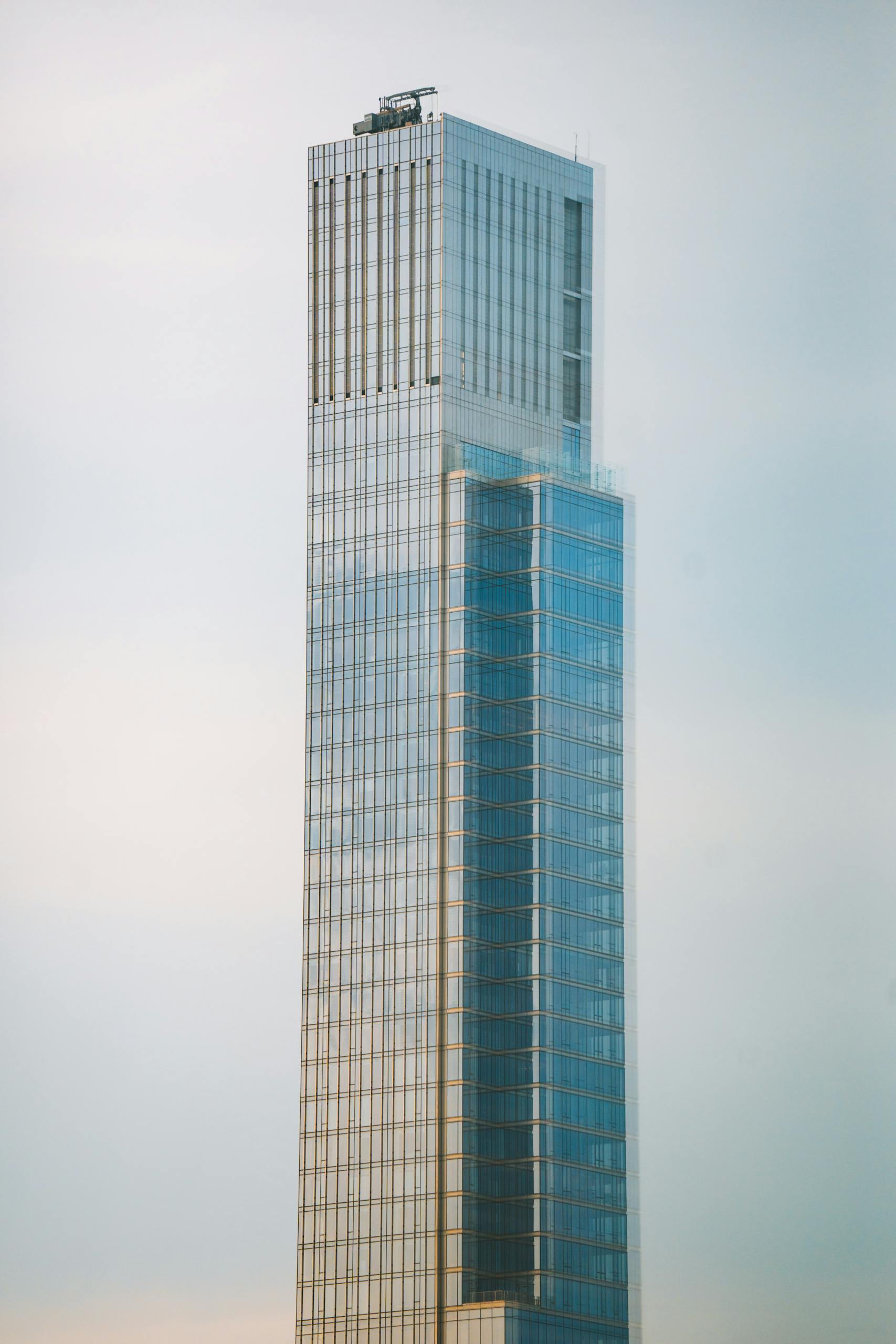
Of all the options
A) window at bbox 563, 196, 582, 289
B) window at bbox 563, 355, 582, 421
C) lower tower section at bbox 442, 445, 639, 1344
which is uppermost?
window at bbox 563, 196, 582, 289

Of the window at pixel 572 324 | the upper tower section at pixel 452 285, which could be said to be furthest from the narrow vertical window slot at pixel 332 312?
the window at pixel 572 324

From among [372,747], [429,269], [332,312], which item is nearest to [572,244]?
[429,269]

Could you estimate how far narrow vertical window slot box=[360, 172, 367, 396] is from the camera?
143 ft

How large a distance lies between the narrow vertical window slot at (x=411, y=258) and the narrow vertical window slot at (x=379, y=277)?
587mm

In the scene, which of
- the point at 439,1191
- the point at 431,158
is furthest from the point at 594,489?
the point at 439,1191

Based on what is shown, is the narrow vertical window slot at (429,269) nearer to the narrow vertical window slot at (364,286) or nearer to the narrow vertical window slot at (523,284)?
the narrow vertical window slot at (364,286)

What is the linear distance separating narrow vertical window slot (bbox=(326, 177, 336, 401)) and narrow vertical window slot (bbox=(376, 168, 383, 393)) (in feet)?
3.33

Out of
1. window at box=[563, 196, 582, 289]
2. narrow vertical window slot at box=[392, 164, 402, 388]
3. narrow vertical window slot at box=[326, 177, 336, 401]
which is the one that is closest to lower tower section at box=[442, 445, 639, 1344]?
narrow vertical window slot at box=[392, 164, 402, 388]

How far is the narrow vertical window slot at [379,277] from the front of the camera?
43375mm

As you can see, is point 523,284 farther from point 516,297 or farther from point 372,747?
point 372,747

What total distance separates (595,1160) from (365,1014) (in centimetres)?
505

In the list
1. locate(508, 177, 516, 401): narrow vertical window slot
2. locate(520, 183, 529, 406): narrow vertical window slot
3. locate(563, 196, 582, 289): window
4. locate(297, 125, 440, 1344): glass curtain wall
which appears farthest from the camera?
locate(563, 196, 582, 289): window

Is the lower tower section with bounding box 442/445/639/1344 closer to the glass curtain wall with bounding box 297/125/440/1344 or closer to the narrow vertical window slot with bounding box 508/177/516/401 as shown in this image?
the glass curtain wall with bounding box 297/125/440/1344

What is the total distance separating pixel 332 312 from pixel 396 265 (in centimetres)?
171
